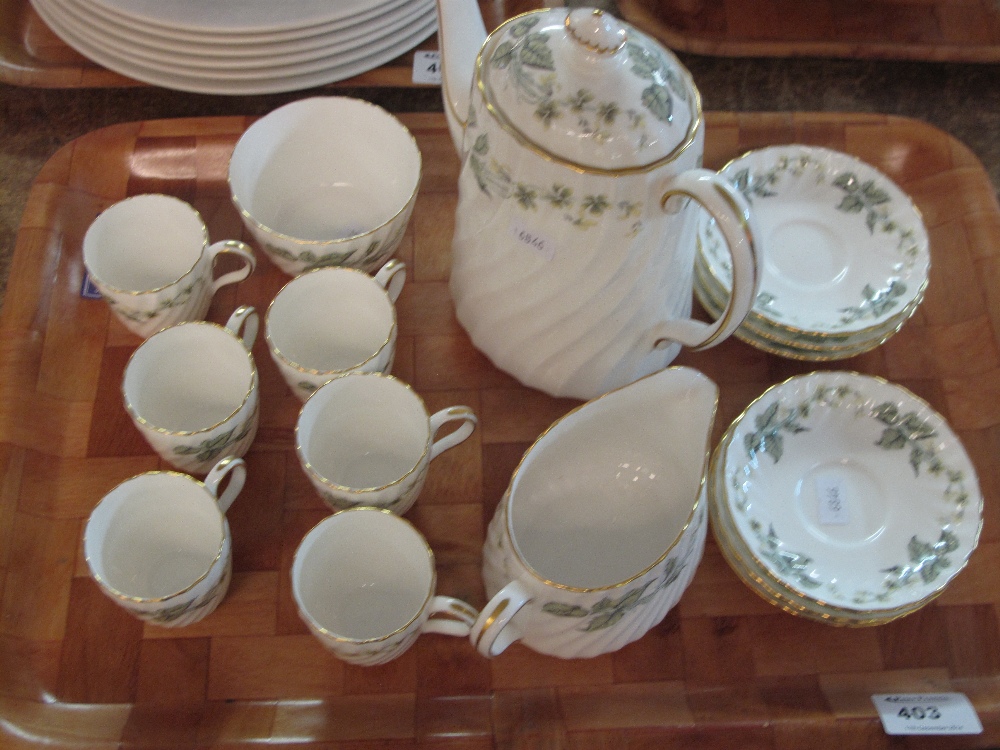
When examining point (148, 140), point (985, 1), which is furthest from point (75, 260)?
point (985, 1)

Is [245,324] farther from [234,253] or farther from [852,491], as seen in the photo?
[852,491]

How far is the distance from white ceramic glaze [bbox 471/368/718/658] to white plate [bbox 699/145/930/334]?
188 millimetres

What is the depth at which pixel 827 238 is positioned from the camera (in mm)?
811

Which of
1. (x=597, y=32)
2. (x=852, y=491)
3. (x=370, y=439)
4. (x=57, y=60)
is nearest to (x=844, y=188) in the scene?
(x=852, y=491)

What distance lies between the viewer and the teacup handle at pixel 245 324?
2.25ft

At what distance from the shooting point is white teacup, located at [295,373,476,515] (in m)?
0.62

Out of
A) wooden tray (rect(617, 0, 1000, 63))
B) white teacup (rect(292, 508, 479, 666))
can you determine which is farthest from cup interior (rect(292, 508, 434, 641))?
wooden tray (rect(617, 0, 1000, 63))

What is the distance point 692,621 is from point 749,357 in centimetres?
24

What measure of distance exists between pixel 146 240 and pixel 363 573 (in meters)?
0.35

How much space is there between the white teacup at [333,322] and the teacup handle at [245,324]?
0.07ft

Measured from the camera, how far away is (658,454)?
634 mm

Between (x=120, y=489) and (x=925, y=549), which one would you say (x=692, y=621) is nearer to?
(x=925, y=549)

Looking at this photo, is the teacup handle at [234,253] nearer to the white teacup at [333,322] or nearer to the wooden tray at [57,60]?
the white teacup at [333,322]

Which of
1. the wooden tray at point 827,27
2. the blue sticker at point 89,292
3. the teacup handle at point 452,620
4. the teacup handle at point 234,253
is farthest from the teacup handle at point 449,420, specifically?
the wooden tray at point 827,27
